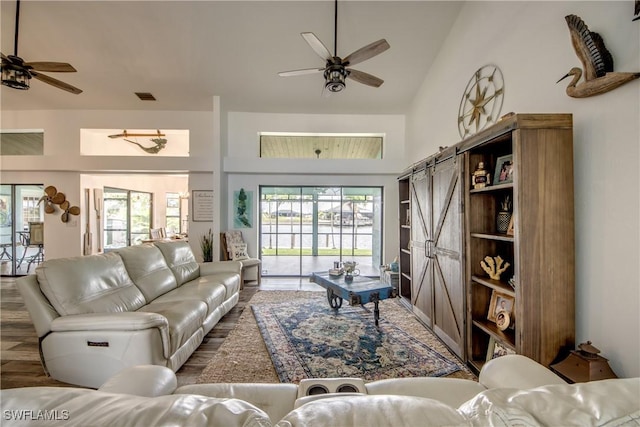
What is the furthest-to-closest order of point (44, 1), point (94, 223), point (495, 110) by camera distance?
point (94, 223) → point (44, 1) → point (495, 110)

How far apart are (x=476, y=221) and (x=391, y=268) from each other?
259 centimetres

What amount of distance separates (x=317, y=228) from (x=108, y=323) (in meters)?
4.61

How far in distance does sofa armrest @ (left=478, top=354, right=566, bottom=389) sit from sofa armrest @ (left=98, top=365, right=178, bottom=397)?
1.58 metres

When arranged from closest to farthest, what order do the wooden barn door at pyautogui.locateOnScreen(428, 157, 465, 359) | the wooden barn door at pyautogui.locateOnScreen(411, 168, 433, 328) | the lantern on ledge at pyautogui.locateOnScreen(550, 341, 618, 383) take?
1. the lantern on ledge at pyautogui.locateOnScreen(550, 341, 618, 383)
2. the wooden barn door at pyautogui.locateOnScreen(428, 157, 465, 359)
3. the wooden barn door at pyautogui.locateOnScreen(411, 168, 433, 328)

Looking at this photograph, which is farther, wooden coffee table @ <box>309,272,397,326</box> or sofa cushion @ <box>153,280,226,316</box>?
wooden coffee table @ <box>309,272,397,326</box>

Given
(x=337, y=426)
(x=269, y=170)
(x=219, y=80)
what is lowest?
(x=337, y=426)

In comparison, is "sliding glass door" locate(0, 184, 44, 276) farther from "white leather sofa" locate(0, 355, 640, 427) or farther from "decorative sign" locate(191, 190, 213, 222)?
"white leather sofa" locate(0, 355, 640, 427)

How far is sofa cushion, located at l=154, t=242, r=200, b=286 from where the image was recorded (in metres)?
3.72

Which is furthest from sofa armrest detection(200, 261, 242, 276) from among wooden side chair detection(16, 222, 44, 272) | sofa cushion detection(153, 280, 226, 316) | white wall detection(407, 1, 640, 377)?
wooden side chair detection(16, 222, 44, 272)

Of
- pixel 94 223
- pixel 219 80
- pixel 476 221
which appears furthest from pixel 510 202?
pixel 94 223

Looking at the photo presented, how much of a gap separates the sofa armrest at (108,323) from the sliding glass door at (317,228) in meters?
4.21

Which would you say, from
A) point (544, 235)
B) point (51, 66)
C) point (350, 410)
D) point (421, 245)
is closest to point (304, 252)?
point (421, 245)

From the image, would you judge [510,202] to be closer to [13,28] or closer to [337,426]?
[337,426]

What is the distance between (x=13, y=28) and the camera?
390 centimetres
